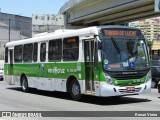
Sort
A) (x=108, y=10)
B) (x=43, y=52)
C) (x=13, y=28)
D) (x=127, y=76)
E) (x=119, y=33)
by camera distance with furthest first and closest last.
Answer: (x=13, y=28), (x=108, y=10), (x=43, y=52), (x=119, y=33), (x=127, y=76)

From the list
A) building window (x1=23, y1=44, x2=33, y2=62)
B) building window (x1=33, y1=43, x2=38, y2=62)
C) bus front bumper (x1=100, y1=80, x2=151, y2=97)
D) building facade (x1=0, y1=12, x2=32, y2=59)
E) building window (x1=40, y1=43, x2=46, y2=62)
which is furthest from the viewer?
building facade (x1=0, y1=12, x2=32, y2=59)

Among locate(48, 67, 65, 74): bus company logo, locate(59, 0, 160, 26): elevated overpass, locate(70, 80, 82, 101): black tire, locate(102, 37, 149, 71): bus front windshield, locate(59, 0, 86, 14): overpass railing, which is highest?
locate(59, 0, 86, 14): overpass railing

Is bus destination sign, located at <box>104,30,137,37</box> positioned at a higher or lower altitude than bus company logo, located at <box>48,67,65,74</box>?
higher

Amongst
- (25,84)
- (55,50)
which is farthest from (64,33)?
(25,84)

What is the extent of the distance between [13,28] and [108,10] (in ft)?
215

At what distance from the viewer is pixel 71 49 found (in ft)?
54.1

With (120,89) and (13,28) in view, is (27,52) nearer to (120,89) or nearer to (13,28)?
(120,89)

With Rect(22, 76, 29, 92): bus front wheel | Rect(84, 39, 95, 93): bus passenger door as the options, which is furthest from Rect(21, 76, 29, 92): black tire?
Rect(84, 39, 95, 93): bus passenger door

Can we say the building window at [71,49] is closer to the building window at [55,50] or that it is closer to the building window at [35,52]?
the building window at [55,50]

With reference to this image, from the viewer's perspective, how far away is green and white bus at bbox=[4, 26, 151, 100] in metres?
14.5

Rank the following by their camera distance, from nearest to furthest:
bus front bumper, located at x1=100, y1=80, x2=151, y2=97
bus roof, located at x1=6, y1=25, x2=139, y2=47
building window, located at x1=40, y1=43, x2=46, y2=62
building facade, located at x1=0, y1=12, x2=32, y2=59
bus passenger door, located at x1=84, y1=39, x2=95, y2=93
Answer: bus front bumper, located at x1=100, y1=80, x2=151, y2=97, bus passenger door, located at x1=84, y1=39, x2=95, y2=93, bus roof, located at x1=6, y1=25, x2=139, y2=47, building window, located at x1=40, y1=43, x2=46, y2=62, building facade, located at x1=0, y1=12, x2=32, y2=59

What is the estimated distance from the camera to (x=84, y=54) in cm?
1548

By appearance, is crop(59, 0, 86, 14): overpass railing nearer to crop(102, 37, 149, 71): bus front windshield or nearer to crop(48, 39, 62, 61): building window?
Result: crop(48, 39, 62, 61): building window

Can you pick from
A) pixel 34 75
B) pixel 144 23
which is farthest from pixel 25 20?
pixel 34 75
